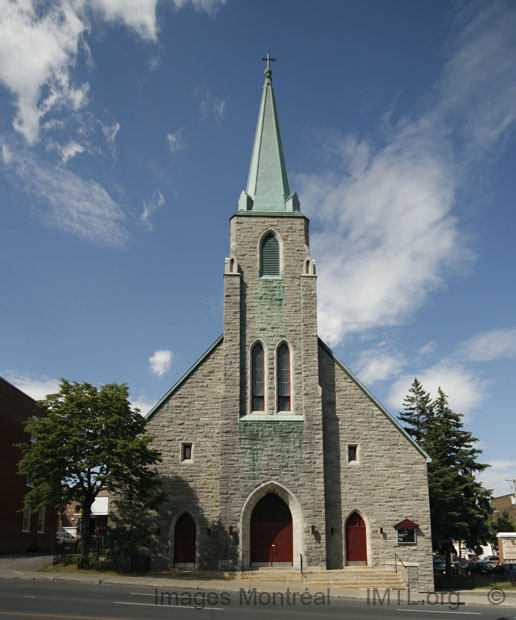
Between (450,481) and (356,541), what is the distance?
10.3m

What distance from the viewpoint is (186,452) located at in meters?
25.7

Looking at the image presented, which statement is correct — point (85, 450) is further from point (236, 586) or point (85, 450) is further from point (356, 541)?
point (356, 541)

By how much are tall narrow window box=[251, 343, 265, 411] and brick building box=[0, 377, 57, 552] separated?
14.6 m

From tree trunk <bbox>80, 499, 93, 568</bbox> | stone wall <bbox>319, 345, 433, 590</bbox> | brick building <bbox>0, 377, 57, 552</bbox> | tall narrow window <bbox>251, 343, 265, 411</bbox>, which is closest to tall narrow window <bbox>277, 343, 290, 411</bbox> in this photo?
tall narrow window <bbox>251, 343, 265, 411</bbox>

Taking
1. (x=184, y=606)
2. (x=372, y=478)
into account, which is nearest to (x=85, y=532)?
(x=184, y=606)

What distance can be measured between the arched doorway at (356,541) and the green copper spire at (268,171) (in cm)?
1498

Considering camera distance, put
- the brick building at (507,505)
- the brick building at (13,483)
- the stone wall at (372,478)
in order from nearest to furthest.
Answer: the stone wall at (372,478)
the brick building at (13,483)
the brick building at (507,505)

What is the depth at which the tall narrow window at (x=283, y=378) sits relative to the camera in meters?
26.2

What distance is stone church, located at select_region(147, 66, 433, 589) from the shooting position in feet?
79.6

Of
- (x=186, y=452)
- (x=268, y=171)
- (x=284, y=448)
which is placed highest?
(x=268, y=171)

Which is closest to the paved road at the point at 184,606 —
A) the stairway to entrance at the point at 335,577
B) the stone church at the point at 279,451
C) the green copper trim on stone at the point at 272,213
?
the stairway to entrance at the point at 335,577

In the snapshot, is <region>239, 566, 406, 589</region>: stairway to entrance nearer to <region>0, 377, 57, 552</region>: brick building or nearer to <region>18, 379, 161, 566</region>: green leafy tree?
<region>18, 379, 161, 566</region>: green leafy tree

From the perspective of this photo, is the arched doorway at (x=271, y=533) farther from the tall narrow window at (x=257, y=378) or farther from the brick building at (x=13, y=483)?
the brick building at (x=13, y=483)

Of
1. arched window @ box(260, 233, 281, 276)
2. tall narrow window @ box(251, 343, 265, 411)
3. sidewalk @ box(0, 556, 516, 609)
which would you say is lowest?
sidewalk @ box(0, 556, 516, 609)
